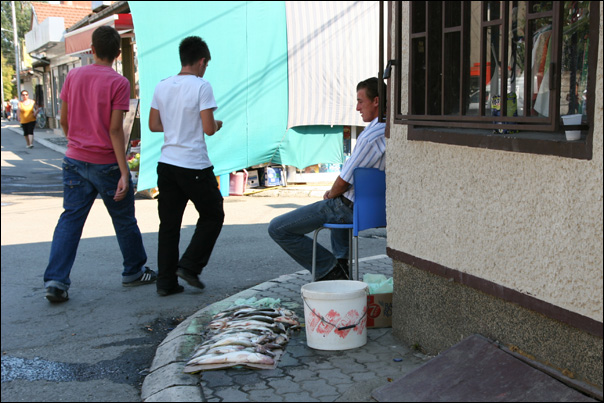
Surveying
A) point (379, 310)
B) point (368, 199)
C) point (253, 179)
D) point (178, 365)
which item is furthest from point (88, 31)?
point (178, 365)

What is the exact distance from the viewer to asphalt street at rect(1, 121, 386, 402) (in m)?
3.79

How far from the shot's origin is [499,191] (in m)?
3.14

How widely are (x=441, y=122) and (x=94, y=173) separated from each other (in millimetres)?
2895

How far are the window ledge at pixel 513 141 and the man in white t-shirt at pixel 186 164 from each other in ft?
6.45

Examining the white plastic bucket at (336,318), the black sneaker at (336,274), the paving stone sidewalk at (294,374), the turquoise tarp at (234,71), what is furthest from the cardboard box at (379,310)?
the turquoise tarp at (234,71)

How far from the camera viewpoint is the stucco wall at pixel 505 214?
2682mm

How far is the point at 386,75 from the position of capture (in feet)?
13.1

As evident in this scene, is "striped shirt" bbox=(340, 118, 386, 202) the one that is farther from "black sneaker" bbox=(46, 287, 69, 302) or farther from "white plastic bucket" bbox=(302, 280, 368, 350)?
"black sneaker" bbox=(46, 287, 69, 302)

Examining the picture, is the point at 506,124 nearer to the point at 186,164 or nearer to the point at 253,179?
the point at 186,164

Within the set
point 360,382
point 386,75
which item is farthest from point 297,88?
point 360,382

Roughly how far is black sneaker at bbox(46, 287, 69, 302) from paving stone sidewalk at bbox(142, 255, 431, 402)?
1271 mm

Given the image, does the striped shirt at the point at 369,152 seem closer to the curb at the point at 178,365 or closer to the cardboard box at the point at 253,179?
the curb at the point at 178,365

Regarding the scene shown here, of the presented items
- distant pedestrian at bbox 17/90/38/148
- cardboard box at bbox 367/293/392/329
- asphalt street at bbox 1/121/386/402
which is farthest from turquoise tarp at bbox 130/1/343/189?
distant pedestrian at bbox 17/90/38/148

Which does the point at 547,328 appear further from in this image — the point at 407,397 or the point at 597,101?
the point at 597,101
